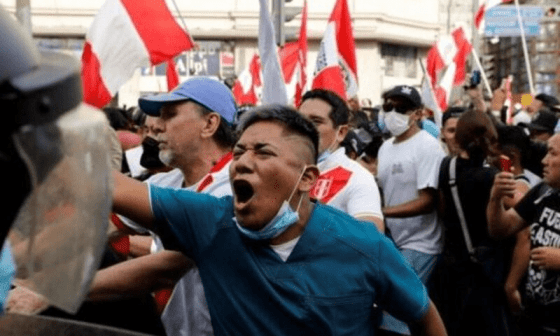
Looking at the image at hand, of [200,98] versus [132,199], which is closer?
[132,199]

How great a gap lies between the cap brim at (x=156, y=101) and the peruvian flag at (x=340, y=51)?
3.94 m

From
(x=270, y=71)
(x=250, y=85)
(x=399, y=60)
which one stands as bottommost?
(x=399, y=60)

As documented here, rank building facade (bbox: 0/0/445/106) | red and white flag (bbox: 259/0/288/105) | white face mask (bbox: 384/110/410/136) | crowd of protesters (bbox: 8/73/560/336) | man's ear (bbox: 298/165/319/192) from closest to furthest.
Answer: crowd of protesters (bbox: 8/73/560/336), man's ear (bbox: 298/165/319/192), red and white flag (bbox: 259/0/288/105), white face mask (bbox: 384/110/410/136), building facade (bbox: 0/0/445/106)

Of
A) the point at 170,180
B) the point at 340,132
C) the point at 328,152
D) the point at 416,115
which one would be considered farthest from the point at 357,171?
the point at 416,115

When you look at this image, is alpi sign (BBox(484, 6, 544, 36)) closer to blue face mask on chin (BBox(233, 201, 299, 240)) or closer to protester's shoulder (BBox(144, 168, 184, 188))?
protester's shoulder (BBox(144, 168, 184, 188))

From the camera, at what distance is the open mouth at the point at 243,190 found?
3.08 metres

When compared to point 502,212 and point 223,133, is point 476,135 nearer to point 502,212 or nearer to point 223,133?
point 502,212

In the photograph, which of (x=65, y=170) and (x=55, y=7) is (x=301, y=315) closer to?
(x=65, y=170)

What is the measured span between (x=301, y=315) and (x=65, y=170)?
1707mm

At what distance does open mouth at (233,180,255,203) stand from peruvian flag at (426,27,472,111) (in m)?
13.0

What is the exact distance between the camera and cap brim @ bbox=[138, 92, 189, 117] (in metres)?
4.46

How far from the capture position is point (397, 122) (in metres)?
7.50

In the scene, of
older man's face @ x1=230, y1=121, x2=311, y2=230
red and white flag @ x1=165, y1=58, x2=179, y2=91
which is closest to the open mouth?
older man's face @ x1=230, y1=121, x2=311, y2=230

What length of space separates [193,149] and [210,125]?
0.14m
